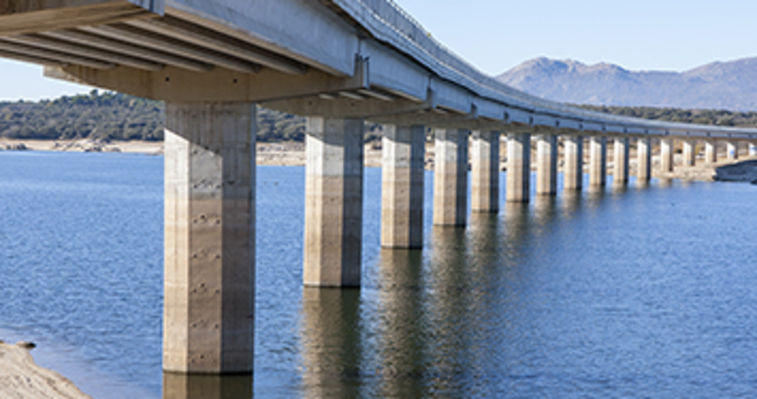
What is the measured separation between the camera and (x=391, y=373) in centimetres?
2538

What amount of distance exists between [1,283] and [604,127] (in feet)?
275

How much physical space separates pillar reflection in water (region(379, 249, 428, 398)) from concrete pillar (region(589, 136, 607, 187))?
286 feet

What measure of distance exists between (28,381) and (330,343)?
30.0 feet

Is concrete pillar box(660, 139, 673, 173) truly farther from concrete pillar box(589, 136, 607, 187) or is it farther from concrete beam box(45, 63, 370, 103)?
→ concrete beam box(45, 63, 370, 103)

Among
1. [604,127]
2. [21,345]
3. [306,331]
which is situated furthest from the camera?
[604,127]

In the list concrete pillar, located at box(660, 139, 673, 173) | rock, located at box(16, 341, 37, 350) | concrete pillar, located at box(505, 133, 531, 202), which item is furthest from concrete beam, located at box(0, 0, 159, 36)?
concrete pillar, located at box(660, 139, 673, 173)

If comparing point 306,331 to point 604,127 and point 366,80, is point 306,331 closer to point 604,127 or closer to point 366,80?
point 366,80

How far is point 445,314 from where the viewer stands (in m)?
33.5

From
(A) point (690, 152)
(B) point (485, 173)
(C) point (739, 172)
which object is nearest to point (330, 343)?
(B) point (485, 173)

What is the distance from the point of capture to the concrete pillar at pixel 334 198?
36.2m

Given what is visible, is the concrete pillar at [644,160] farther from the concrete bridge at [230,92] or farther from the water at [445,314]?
the concrete bridge at [230,92]

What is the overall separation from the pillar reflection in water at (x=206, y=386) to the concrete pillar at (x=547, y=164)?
8190 centimetres

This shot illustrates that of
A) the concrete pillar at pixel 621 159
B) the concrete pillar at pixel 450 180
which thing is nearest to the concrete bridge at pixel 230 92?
the concrete pillar at pixel 450 180

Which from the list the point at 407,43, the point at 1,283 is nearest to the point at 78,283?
the point at 1,283
